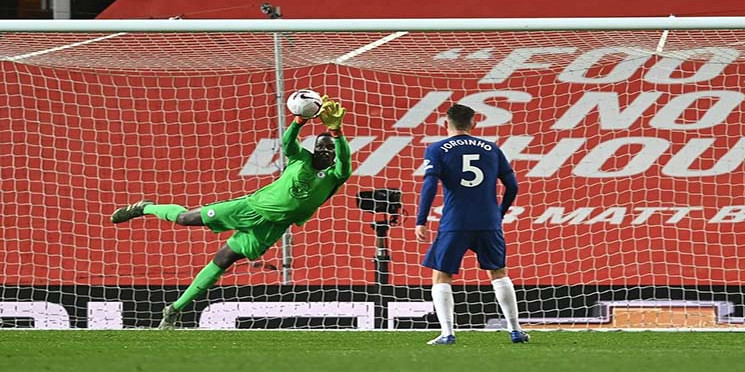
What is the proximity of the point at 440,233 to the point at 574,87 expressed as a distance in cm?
415

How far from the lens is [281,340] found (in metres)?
8.62

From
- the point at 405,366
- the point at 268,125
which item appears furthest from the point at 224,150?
the point at 405,366

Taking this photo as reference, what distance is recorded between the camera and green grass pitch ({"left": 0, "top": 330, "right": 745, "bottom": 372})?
6250 mm

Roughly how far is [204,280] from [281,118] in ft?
7.30

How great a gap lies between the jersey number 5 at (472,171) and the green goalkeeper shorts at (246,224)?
229cm

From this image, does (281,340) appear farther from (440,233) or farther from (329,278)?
(329,278)

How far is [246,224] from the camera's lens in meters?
9.70

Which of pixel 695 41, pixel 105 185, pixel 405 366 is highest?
pixel 695 41

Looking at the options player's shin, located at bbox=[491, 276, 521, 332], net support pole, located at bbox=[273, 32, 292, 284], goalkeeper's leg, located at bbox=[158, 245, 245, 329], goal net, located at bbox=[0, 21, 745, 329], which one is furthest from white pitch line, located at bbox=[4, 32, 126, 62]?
player's shin, located at bbox=[491, 276, 521, 332]

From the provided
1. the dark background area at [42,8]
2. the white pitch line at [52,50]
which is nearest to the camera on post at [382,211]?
the white pitch line at [52,50]

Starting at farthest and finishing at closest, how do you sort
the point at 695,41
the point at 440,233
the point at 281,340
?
1. the point at 695,41
2. the point at 281,340
3. the point at 440,233

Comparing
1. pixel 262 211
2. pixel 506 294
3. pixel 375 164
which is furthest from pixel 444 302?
pixel 375 164

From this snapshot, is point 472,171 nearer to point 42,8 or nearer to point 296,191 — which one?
point 296,191

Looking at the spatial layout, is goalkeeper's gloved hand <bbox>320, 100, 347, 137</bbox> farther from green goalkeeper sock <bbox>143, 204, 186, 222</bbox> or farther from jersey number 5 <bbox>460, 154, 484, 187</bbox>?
green goalkeeper sock <bbox>143, 204, 186, 222</bbox>
